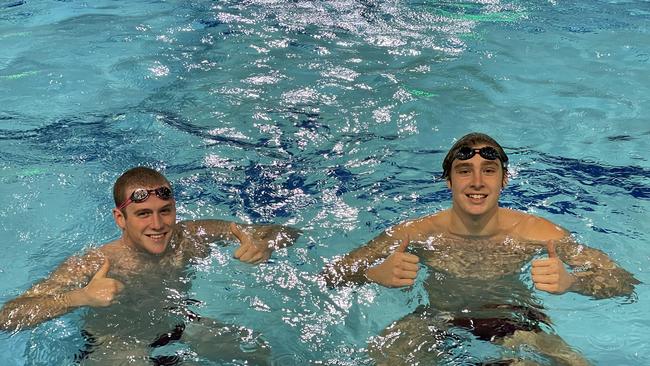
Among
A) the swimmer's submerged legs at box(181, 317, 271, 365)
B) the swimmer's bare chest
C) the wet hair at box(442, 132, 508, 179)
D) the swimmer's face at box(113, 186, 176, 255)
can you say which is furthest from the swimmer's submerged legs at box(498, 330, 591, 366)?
the swimmer's face at box(113, 186, 176, 255)

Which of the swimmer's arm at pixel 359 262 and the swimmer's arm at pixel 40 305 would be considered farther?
the swimmer's arm at pixel 359 262

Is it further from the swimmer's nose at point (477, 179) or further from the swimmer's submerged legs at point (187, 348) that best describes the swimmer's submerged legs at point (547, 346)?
the swimmer's submerged legs at point (187, 348)

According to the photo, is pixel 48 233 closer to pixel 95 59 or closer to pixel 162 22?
pixel 95 59

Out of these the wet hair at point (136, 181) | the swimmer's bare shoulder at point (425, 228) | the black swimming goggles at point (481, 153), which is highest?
the black swimming goggles at point (481, 153)

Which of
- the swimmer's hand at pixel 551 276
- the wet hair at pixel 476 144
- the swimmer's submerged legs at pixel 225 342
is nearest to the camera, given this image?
the swimmer's hand at pixel 551 276

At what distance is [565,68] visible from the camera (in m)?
9.45

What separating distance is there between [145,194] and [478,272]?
6.88ft

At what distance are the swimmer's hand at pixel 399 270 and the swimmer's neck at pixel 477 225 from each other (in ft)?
1.98

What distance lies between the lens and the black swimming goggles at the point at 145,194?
14.2 feet

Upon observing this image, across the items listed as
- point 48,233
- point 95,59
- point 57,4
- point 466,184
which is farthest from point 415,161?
point 57,4

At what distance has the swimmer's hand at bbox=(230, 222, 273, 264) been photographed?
14.1 ft

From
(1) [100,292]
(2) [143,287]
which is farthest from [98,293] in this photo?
(2) [143,287]

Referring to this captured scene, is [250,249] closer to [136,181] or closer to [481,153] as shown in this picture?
[136,181]

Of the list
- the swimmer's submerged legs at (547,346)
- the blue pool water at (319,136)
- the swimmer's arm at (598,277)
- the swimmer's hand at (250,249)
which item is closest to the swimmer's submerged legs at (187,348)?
the blue pool water at (319,136)
